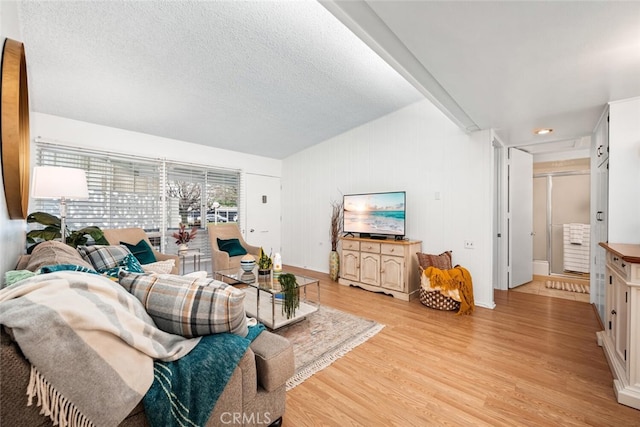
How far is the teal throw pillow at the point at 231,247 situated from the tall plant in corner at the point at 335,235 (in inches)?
60.0

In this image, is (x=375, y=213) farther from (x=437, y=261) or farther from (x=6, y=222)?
(x=6, y=222)

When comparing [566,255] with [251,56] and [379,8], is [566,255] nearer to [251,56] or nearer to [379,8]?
[379,8]

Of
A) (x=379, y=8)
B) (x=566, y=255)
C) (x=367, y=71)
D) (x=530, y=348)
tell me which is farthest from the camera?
(x=566, y=255)

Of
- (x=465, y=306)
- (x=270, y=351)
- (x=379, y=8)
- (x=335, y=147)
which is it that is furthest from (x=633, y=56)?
(x=335, y=147)

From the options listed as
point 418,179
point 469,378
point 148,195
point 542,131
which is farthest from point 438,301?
point 148,195

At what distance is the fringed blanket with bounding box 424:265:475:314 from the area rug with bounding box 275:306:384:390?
1.00 m

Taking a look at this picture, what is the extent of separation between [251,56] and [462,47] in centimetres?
200

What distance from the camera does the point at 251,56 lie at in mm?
2727

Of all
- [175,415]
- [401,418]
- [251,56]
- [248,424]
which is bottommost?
[401,418]

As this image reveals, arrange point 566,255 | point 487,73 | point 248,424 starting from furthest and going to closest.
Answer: point 566,255
point 487,73
point 248,424

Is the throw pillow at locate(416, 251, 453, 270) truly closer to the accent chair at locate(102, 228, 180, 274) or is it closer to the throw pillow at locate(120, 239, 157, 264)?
the accent chair at locate(102, 228, 180, 274)

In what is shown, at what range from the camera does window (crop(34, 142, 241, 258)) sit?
348cm

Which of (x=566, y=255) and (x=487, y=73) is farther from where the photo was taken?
(x=566, y=255)

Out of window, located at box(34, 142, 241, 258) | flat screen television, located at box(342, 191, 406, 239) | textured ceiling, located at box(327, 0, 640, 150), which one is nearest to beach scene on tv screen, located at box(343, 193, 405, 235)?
flat screen television, located at box(342, 191, 406, 239)
